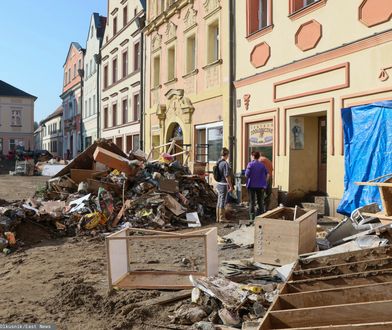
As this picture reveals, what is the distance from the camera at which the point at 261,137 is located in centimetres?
1391

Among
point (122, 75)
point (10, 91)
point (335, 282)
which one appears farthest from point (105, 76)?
point (10, 91)

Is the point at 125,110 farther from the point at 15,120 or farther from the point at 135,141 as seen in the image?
the point at 15,120

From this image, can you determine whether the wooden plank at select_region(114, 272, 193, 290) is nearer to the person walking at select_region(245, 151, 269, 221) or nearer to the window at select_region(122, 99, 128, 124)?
the person walking at select_region(245, 151, 269, 221)

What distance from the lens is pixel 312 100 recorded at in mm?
11570

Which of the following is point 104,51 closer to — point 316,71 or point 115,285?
point 316,71

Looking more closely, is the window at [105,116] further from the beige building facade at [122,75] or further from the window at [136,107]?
the window at [136,107]

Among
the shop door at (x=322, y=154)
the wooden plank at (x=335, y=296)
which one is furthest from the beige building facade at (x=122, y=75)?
the wooden plank at (x=335, y=296)

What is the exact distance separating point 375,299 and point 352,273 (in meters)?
0.60

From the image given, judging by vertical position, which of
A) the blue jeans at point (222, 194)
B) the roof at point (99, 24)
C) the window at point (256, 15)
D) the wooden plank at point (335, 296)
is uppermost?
the roof at point (99, 24)

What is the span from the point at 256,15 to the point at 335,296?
11.7 m

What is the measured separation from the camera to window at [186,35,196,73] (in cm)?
1866

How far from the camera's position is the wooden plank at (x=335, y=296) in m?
3.98

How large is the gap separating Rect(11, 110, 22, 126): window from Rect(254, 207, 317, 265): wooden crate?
193 feet

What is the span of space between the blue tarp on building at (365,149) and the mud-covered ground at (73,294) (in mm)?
3379
